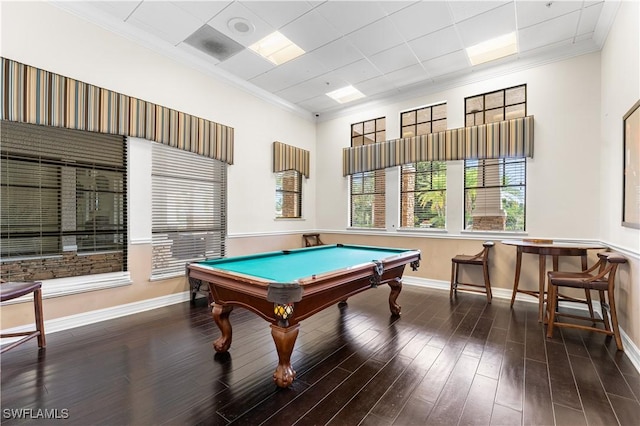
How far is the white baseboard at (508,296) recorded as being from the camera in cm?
239

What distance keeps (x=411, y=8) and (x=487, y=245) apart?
3.26 metres

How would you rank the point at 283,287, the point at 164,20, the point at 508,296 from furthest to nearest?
1. the point at 508,296
2. the point at 164,20
3. the point at 283,287

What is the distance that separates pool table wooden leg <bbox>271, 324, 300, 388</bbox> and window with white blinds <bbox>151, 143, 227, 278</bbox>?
8.71 feet

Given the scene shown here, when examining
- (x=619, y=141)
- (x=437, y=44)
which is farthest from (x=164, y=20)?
(x=619, y=141)

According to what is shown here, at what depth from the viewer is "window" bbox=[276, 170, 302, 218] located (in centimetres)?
573

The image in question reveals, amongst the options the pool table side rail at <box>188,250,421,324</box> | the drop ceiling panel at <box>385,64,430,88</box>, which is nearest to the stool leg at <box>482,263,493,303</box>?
the pool table side rail at <box>188,250,421,324</box>

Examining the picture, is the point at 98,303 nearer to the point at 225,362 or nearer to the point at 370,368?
the point at 225,362

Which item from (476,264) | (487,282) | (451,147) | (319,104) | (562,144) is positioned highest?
(319,104)

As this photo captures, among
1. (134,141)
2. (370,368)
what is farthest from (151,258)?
(370,368)

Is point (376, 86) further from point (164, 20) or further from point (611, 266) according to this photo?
point (611, 266)

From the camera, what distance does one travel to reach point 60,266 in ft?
10.2

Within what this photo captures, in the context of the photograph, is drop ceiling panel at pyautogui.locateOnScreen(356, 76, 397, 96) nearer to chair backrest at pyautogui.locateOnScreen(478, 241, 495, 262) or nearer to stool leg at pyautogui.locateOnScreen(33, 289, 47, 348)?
chair backrest at pyautogui.locateOnScreen(478, 241, 495, 262)

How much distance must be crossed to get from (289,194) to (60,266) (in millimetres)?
3792

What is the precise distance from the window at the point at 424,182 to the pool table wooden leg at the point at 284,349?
12.5 ft
